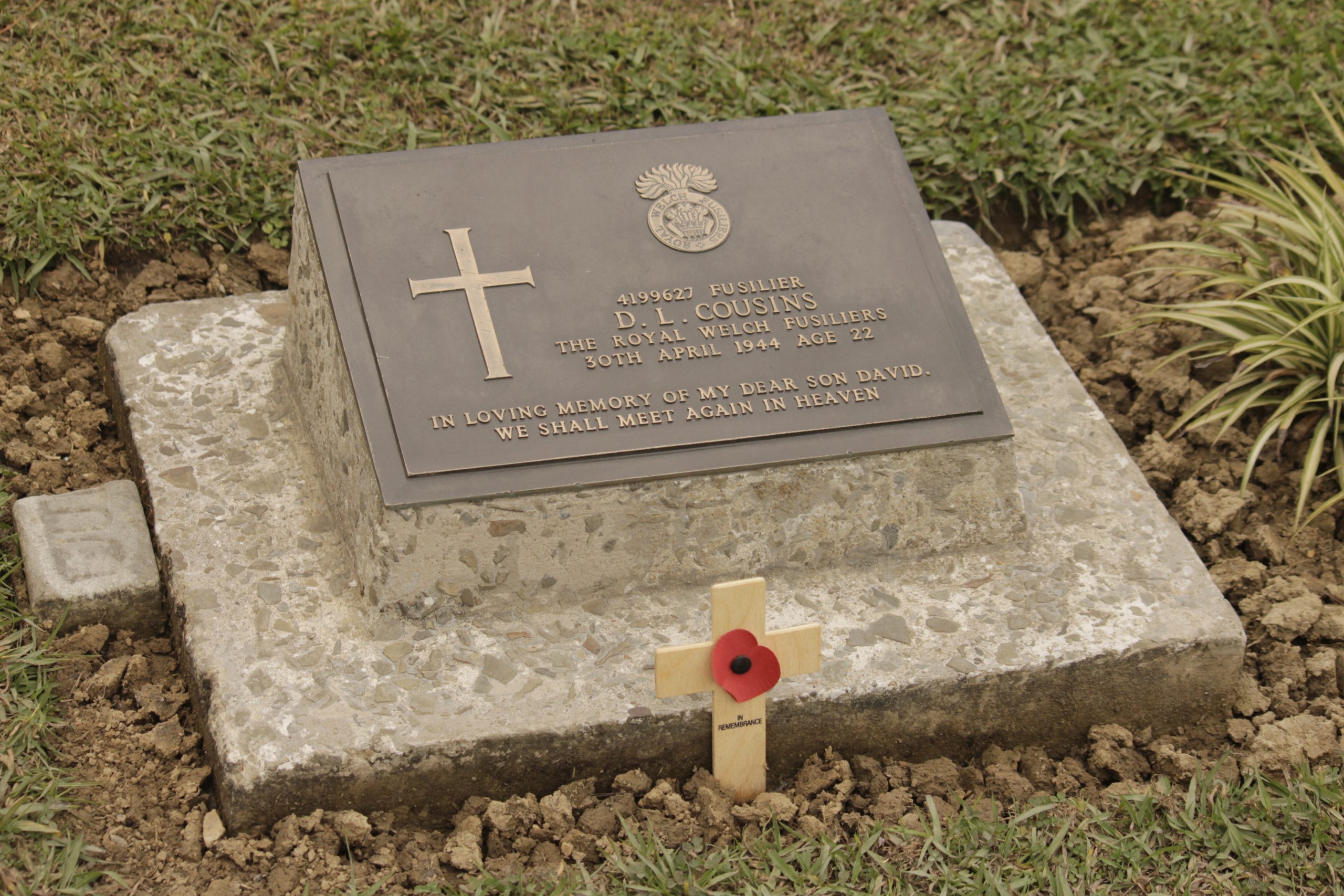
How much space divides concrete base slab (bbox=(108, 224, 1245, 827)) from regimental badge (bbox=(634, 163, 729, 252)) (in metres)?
0.67

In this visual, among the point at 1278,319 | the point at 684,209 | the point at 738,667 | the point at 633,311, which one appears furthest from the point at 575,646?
the point at 1278,319

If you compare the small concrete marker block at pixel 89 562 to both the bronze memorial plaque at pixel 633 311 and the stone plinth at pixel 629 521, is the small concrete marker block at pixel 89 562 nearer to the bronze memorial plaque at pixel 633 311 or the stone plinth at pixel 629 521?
the stone plinth at pixel 629 521

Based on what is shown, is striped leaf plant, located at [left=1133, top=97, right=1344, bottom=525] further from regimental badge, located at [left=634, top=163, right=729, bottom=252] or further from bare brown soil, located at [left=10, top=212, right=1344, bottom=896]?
regimental badge, located at [left=634, top=163, right=729, bottom=252]

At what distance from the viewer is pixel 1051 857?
2842mm

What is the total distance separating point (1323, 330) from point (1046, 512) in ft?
3.44

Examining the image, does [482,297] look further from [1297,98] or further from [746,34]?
[1297,98]

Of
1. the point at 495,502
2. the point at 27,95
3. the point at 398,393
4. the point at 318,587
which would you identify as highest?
the point at 27,95

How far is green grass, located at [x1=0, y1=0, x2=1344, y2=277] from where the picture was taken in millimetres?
4176

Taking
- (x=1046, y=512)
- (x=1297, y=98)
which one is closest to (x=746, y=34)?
(x=1297, y=98)

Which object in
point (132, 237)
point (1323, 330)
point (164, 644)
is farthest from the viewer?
point (132, 237)

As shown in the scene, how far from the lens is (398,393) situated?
2.96 metres

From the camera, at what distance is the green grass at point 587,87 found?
4176 mm

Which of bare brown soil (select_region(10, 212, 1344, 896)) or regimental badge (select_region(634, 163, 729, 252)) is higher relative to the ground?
regimental badge (select_region(634, 163, 729, 252))

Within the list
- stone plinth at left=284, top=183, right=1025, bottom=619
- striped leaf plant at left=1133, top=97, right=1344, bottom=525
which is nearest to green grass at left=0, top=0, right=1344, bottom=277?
striped leaf plant at left=1133, top=97, right=1344, bottom=525
